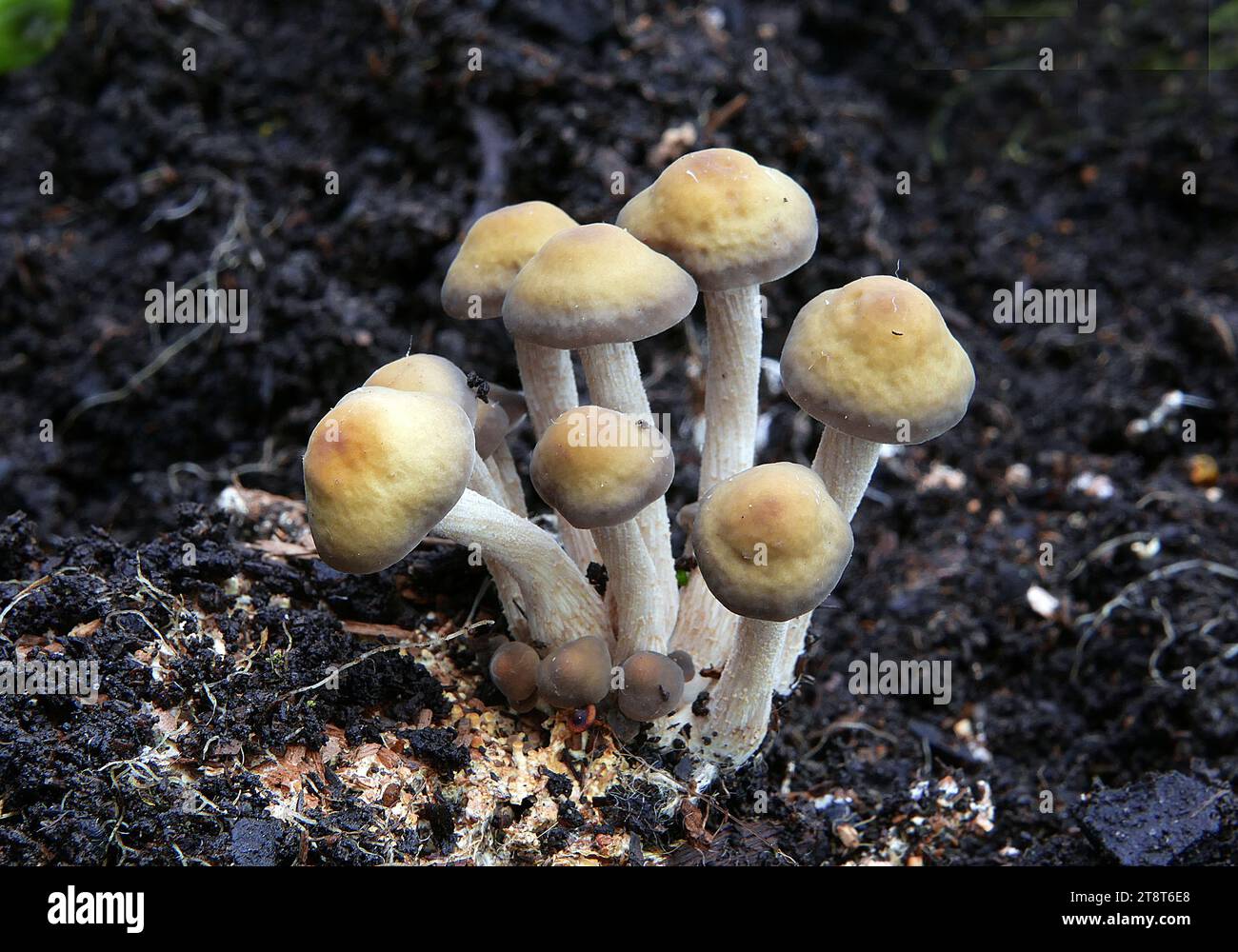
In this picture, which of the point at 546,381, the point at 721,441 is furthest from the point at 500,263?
the point at 721,441

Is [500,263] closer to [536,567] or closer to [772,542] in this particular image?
[536,567]

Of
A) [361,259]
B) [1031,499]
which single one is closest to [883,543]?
[1031,499]

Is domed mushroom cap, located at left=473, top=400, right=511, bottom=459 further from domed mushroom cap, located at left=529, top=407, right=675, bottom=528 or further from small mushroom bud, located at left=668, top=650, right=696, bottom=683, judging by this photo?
small mushroom bud, located at left=668, top=650, right=696, bottom=683

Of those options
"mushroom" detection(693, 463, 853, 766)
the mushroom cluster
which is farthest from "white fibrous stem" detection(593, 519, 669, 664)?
"mushroom" detection(693, 463, 853, 766)

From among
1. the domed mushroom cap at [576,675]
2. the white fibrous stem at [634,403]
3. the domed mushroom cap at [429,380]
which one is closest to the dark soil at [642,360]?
the domed mushroom cap at [576,675]

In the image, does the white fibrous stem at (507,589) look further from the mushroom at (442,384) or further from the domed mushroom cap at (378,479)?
the domed mushroom cap at (378,479)

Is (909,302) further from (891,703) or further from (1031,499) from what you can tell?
(1031,499)

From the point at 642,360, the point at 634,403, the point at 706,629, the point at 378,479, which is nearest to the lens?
the point at 378,479
